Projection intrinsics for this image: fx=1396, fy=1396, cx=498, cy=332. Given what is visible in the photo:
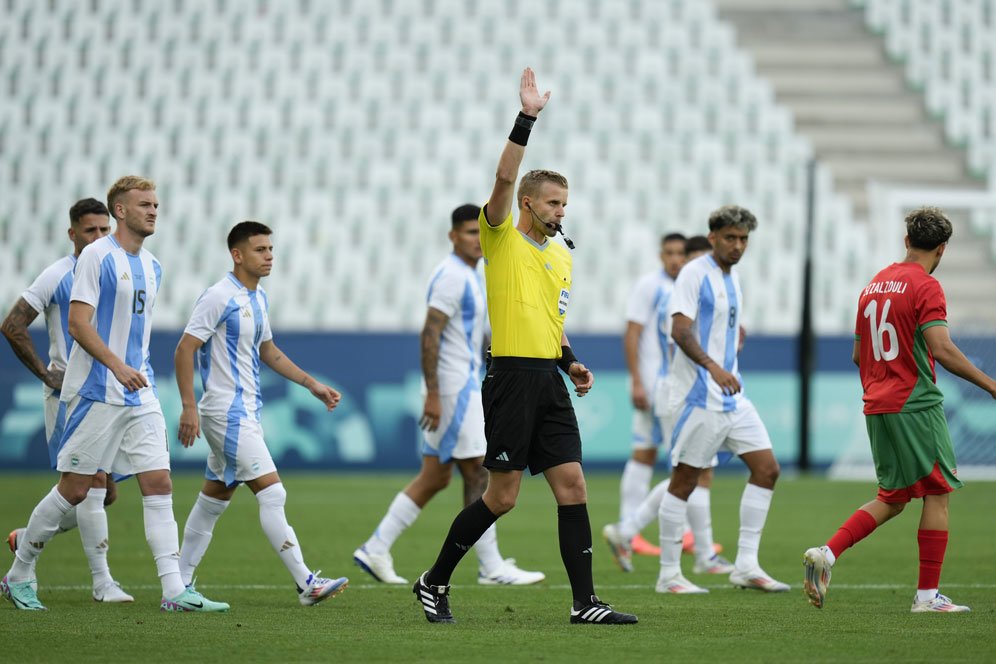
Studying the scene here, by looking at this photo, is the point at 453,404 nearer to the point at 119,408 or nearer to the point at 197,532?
the point at 197,532

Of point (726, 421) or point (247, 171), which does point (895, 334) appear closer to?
point (726, 421)

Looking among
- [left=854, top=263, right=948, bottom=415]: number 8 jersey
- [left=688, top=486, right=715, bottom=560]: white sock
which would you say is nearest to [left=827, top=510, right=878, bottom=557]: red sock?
[left=854, top=263, right=948, bottom=415]: number 8 jersey

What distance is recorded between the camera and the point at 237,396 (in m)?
7.32

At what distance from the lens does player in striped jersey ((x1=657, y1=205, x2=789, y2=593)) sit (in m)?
8.04

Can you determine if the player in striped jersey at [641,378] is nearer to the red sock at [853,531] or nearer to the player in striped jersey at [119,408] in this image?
the red sock at [853,531]

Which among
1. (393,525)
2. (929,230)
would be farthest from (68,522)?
(929,230)

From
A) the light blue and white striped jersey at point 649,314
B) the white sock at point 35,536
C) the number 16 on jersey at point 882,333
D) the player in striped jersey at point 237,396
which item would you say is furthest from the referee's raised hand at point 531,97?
the light blue and white striped jersey at point 649,314

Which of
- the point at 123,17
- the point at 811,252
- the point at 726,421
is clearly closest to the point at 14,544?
the point at 726,421

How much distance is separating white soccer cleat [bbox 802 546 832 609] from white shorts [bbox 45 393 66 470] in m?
3.99

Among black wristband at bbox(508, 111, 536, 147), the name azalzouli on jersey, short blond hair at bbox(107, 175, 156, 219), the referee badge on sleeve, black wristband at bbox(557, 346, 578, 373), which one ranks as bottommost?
black wristband at bbox(557, 346, 578, 373)

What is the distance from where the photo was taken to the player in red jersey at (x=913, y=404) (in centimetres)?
693

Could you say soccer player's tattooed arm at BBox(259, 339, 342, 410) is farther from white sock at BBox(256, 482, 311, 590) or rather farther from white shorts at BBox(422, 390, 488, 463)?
white shorts at BBox(422, 390, 488, 463)

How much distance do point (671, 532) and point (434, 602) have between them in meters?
2.00

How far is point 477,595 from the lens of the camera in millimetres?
7875
